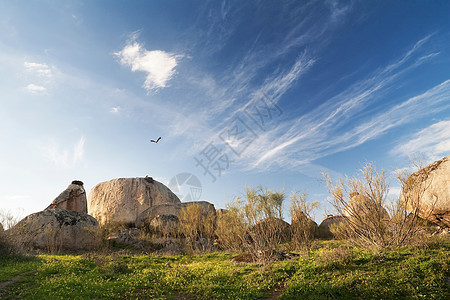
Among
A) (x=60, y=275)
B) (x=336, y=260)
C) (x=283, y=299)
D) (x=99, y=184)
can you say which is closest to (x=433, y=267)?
(x=336, y=260)

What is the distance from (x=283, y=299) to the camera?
25.9ft

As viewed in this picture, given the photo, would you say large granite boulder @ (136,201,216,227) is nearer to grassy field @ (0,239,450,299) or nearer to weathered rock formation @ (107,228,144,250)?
weathered rock formation @ (107,228,144,250)

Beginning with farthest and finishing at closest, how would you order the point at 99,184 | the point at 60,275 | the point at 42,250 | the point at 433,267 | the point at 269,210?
the point at 99,184 < the point at 42,250 < the point at 269,210 < the point at 60,275 < the point at 433,267

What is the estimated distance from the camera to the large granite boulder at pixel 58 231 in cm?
1988

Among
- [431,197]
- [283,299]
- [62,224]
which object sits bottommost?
[283,299]

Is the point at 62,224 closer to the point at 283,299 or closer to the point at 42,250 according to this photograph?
the point at 42,250

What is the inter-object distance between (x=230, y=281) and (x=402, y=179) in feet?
32.3

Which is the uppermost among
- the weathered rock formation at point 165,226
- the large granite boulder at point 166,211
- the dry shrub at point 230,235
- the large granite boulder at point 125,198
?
the large granite boulder at point 125,198

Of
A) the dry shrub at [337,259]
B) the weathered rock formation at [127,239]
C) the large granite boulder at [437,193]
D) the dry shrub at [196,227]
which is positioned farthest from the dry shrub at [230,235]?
the large granite boulder at [437,193]

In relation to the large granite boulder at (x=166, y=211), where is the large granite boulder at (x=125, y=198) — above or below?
above

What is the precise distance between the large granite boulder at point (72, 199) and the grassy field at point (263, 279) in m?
18.6

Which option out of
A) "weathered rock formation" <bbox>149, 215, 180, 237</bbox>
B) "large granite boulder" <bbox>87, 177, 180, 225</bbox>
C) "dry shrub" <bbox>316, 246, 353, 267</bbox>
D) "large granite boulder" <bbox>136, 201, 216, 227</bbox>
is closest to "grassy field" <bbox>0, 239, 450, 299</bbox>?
"dry shrub" <bbox>316, 246, 353, 267</bbox>

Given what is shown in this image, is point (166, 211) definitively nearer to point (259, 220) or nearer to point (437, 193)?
point (259, 220)

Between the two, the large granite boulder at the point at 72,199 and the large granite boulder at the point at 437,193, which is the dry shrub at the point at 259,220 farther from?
the large granite boulder at the point at 72,199
